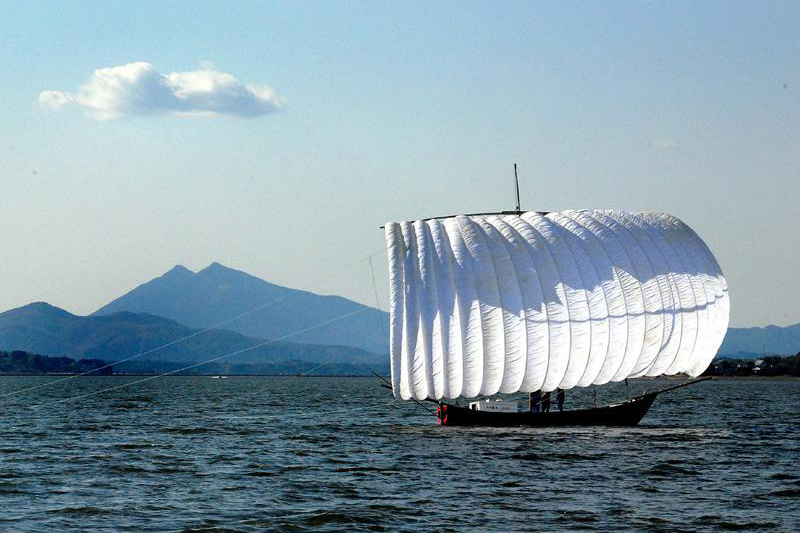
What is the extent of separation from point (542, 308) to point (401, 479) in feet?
48.9

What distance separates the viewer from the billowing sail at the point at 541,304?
47094 millimetres

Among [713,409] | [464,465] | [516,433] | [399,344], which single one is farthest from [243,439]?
[713,409]

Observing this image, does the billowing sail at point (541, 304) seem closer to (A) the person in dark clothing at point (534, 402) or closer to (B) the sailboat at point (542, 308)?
(B) the sailboat at point (542, 308)

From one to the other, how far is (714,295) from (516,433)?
11181mm

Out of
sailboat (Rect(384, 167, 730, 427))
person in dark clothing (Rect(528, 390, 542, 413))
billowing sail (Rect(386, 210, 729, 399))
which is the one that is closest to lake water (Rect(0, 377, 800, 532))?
person in dark clothing (Rect(528, 390, 542, 413))

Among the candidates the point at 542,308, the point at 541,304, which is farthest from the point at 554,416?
the point at 541,304

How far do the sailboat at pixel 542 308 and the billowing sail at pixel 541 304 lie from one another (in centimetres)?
5

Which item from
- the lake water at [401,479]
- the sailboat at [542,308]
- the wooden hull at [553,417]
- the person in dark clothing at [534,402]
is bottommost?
the lake water at [401,479]

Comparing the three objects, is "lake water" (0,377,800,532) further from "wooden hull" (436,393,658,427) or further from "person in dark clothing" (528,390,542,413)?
"person in dark clothing" (528,390,542,413)

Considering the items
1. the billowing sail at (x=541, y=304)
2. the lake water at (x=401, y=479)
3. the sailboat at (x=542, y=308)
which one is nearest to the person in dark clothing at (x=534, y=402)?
the sailboat at (x=542, y=308)

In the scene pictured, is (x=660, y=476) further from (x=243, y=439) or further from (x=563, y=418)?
(x=243, y=439)

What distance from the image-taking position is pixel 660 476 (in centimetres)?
3541

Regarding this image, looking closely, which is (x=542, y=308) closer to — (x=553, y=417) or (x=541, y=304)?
(x=541, y=304)

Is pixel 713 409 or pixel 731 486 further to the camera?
pixel 713 409
